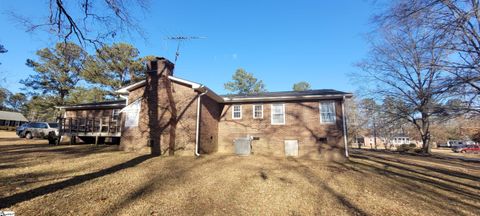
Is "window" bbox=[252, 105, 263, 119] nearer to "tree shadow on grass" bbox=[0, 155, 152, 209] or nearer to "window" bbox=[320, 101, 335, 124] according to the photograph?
"window" bbox=[320, 101, 335, 124]

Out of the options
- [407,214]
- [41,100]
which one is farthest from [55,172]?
[41,100]

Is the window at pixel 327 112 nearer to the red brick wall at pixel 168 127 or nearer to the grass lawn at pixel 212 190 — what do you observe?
the grass lawn at pixel 212 190

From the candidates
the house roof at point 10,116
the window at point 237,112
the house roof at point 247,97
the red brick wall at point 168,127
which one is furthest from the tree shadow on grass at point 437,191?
the house roof at point 10,116

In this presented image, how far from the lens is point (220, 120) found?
15586 mm

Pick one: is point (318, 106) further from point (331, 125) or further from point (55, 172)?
point (55, 172)

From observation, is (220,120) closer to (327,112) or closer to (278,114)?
(278,114)

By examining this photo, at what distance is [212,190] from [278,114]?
932 centimetres

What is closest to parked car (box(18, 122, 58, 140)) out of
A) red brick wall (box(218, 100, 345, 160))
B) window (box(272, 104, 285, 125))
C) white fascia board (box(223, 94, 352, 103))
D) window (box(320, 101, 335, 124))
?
red brick wall (box(218, 100, 345, 160))

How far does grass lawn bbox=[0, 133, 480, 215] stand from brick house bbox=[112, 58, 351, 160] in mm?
3084

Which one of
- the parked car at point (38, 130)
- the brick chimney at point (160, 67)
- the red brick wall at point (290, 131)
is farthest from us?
the parked car at point (38, 130)

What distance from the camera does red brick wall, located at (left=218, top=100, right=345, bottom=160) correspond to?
13348 mm

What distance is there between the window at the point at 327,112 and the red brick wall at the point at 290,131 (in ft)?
0.79

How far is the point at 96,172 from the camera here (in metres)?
7.44

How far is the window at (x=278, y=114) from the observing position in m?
14.5
